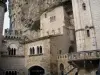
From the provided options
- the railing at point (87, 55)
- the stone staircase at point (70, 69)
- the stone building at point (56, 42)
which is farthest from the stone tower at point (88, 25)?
the railing at point (87, 55)

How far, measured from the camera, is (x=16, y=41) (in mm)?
29453

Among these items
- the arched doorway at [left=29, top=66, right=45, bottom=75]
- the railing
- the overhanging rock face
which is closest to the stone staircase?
the railing

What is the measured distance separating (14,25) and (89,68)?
28766 mm

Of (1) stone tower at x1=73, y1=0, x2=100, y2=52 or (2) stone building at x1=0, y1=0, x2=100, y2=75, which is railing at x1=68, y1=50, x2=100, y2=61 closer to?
(2) stone building at x1=0, y1=0, x2=100, y2=75

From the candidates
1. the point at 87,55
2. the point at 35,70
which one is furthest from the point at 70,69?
the point at 35,70

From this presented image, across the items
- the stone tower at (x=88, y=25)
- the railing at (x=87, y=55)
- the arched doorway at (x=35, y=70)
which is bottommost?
the arched doorway at (x=35, y=70)

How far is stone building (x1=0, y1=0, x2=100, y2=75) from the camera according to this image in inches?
843

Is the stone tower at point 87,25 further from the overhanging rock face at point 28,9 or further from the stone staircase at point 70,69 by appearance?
the overhanging rock face at point 28,9

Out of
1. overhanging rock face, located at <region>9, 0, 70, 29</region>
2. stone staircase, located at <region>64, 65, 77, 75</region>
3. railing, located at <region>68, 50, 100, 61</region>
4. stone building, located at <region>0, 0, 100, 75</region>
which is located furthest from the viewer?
overhanging rock face, located at <region>9, 0, 70, 29</region>

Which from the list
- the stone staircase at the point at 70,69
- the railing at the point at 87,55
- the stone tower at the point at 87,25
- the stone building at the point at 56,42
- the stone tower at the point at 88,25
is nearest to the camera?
the railing at the point at 87,55

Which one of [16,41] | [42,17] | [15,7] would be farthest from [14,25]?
[16,41]

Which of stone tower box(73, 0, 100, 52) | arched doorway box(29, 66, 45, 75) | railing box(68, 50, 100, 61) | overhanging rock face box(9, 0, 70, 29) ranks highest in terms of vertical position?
overhanging rock face box(9, 0, 70, 29)

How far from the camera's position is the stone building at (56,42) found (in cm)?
2142

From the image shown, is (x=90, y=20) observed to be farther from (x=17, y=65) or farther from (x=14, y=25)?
(x=14, y=25)
